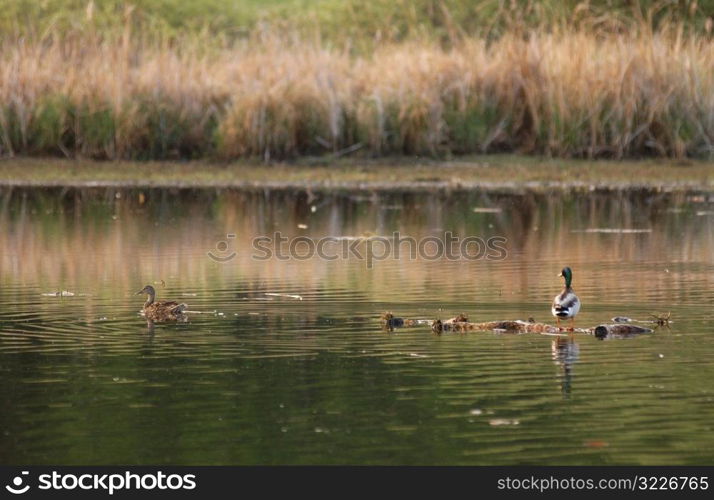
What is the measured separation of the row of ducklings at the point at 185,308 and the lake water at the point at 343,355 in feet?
0.38

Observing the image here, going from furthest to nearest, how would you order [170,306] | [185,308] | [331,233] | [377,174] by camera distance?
[377,174], [331,233], [185,308], [170,306]

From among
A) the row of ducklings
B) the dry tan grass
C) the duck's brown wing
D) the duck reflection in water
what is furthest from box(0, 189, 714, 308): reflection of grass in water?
the duck reflection in water

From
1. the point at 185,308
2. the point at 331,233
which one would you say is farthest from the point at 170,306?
the point at 331,233

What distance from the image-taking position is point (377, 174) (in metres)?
26.9

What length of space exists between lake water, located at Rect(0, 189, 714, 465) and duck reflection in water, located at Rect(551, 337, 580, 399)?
33 mm

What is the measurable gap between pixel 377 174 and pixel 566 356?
49.5 ft

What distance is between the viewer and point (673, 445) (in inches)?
364

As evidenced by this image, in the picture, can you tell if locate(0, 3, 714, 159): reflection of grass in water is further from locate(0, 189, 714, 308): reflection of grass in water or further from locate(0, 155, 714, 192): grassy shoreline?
locate(0, 189, 714, 308): reflection of grass in water

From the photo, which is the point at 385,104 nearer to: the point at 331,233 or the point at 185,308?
the point at 331,233

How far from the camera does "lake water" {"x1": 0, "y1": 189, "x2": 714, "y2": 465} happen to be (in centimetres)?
935

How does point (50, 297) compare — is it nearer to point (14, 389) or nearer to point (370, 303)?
point (370, 303)

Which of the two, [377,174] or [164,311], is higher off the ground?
[377,174]

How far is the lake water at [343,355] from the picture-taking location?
935 cm

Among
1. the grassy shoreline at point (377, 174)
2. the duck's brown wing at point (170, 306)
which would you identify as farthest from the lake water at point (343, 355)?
the grassy shoreline at point (377, 174)
